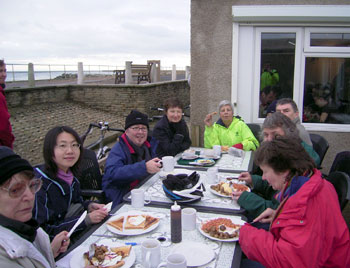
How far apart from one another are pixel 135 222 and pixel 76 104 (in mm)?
12260

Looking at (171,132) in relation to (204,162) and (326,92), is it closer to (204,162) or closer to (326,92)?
(204,162)

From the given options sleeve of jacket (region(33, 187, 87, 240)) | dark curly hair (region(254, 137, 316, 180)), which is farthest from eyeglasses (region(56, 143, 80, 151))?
Result: dark curly hair (region(254, 137, 316, 180))

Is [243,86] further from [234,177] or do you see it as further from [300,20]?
[234,177]

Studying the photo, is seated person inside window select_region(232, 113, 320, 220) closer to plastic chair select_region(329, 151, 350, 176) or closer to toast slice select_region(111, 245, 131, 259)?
plastic chair select_region(329, 151, 350, 176)

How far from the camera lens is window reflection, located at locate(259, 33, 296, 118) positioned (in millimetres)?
5096

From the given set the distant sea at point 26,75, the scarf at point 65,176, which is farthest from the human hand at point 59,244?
the distant sea at point 26,75

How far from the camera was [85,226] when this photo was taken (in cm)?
219

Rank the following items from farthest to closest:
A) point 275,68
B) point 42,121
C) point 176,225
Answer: point 42,121, point 275,68, point 176,225

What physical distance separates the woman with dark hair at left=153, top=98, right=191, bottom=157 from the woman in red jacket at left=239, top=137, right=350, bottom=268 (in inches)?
94.5

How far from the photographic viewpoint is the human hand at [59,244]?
70.9 inches

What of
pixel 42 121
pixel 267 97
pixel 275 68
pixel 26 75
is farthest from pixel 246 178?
pixel 26 75

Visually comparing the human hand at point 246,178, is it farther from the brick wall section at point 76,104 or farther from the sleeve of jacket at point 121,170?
the brick wall section at point 76,104

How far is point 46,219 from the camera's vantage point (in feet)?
7.01

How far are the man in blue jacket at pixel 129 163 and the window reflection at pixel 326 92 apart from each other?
3.12 metres
